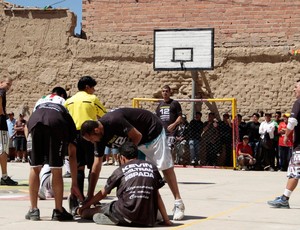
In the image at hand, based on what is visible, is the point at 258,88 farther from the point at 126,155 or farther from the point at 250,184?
the point at 126,155

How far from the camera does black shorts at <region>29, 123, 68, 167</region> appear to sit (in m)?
8.25

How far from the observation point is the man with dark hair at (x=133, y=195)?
7680 millimetres

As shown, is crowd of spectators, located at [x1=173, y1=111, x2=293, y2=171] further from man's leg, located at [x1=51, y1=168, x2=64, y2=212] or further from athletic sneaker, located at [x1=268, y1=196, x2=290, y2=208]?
man's leg, located at [x1=51, y1=168, x2=64, y2=212]

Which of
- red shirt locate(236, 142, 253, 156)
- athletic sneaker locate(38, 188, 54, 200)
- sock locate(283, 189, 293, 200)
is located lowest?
red shirt locate(236, 142, 253, 156)

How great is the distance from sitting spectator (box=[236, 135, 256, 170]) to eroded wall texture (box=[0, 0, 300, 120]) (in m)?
2.80

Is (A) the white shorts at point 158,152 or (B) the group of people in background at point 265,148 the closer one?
(A) the white shorts at point 158,152

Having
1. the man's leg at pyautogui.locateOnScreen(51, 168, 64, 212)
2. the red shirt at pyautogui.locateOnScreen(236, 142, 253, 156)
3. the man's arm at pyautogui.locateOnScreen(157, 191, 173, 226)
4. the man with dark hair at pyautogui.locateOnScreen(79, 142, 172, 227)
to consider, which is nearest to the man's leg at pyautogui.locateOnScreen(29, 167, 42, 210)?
the man's leg at pyautogui.locateOnScreen(51, 168, 64, 212)

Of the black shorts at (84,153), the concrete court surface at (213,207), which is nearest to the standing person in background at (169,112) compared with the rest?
the concrete court surface at (213,207)

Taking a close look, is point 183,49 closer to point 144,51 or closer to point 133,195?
point 144,51

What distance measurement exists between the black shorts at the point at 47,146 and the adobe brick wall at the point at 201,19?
633 inches

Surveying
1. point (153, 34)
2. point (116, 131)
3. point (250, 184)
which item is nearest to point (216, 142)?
point (153, 34)

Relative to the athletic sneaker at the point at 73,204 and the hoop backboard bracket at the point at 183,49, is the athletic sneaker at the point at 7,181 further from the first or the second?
the hoop backboard bracket at the point at 183,49

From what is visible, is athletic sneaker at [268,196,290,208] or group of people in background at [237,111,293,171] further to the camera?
group of people in background at [237,111,293,171]

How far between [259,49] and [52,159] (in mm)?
16247
